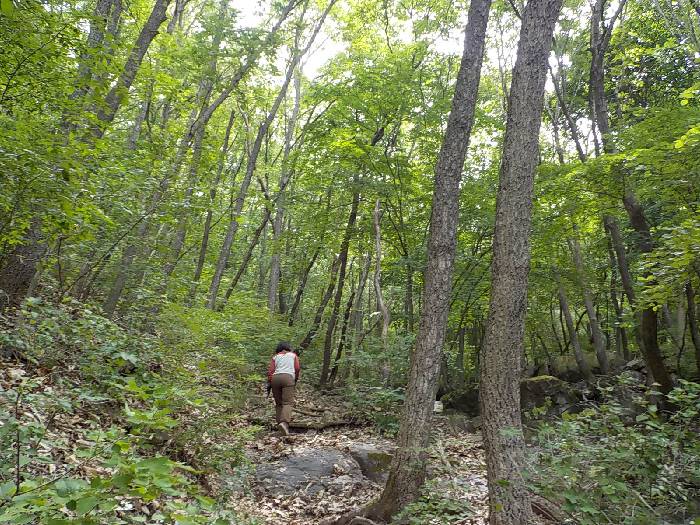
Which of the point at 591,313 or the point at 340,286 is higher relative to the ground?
the point at 340,286

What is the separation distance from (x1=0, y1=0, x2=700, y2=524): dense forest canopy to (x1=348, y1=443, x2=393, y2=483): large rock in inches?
56.2

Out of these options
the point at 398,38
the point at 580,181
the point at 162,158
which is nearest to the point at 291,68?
the point at 398,38

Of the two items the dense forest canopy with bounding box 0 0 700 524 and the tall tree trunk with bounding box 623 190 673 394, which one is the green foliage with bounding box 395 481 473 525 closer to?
the dense forest canopy with bounding box 0 0 700 524

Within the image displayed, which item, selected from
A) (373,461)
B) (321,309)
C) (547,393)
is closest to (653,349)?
(547,393)

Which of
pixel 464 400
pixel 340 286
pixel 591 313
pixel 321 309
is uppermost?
pixel 340 286

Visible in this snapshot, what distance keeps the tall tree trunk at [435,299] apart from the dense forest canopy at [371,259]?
0.10ft

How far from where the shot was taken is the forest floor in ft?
17.7

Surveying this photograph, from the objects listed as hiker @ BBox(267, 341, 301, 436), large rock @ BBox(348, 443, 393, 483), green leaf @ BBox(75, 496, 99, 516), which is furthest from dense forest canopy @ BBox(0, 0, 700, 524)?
large rock @ BBox(348, 443, 393, 483)

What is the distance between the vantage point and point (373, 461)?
759cm

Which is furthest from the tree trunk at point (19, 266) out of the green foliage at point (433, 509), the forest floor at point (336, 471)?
the green foliage at point (433, 509)

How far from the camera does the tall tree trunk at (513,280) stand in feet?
14.6

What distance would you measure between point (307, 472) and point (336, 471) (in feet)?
1.55

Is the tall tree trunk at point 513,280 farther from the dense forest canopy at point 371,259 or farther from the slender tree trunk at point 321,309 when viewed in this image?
the slender tree trunk at point 321,309

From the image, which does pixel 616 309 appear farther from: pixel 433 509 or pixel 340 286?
pixel 433 509
